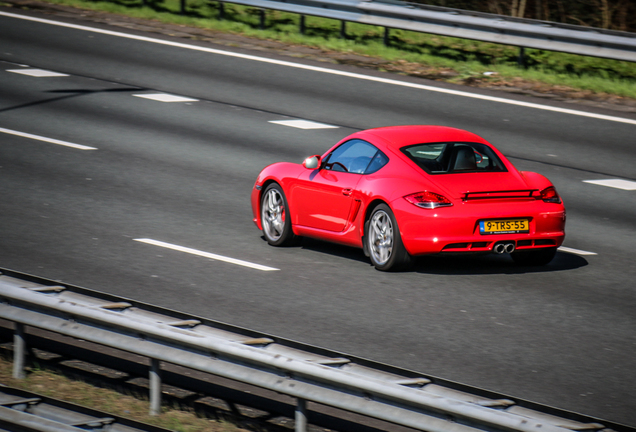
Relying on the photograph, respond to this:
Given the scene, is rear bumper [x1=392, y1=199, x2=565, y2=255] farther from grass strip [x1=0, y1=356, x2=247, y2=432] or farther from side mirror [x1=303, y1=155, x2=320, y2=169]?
grass strip [x1=0, y1=356, x2=247, y2=432]

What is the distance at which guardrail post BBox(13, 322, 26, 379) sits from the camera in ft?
21.2

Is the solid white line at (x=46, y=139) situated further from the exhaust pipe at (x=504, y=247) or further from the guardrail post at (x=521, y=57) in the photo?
the guardrail post at (x=521, y=57)

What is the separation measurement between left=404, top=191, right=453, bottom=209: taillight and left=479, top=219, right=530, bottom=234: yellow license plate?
1.23ft

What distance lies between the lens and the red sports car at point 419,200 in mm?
9203

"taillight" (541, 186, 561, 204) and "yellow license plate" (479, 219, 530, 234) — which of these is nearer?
"yellow license plate" (479, 219, 530, 234)

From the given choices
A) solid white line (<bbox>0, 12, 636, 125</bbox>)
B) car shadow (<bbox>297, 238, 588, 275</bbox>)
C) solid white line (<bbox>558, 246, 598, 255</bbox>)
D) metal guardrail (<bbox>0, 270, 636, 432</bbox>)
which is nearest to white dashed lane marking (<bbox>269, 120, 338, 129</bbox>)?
solid white line (<bbox>0, 12, 636, 125</bbox>)

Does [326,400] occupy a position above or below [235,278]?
above

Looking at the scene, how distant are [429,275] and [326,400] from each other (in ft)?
15.1

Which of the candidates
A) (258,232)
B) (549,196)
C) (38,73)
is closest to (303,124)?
(258,232)

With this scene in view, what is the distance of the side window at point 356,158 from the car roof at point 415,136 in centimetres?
10

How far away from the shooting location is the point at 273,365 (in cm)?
530

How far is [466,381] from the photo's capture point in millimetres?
6801

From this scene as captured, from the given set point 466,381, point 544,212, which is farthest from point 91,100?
point 466,381

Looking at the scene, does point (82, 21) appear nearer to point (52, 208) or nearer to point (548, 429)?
point (52, 208)
